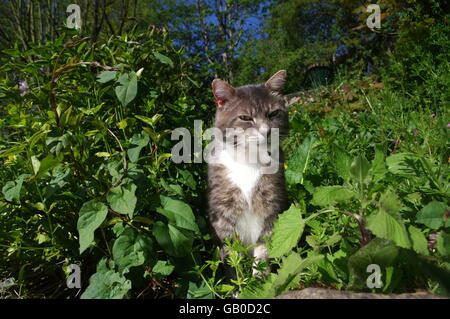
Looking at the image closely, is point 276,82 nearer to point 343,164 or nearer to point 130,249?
point 343,164

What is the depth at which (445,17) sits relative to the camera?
411 cm

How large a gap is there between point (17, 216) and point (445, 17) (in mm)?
4880

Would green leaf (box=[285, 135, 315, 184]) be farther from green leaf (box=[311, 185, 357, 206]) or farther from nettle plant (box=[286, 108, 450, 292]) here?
green leaf (box=[311, 185, 357, 206])

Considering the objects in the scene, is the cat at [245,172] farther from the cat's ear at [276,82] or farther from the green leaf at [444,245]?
the green leaf at [444,245]

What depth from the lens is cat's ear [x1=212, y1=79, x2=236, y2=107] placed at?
2265 mm

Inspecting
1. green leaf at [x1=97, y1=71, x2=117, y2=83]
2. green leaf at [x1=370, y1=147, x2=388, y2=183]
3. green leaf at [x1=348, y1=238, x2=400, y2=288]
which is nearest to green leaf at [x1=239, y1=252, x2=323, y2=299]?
green leaf at [x1=348, y1=238, x2=400, y2=288]

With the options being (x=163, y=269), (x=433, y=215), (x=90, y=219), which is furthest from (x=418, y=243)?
(x=90, y=219)

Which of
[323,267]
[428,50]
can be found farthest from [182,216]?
[428,50]

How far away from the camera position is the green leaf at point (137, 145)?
4.59ft

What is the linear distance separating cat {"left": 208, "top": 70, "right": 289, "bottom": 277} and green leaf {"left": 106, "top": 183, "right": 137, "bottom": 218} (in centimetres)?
74

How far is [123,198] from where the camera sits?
123 centimetres

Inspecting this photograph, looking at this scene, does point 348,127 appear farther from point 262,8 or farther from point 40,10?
point 262,8

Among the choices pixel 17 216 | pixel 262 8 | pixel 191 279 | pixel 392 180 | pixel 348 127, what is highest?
pixel 262 8
